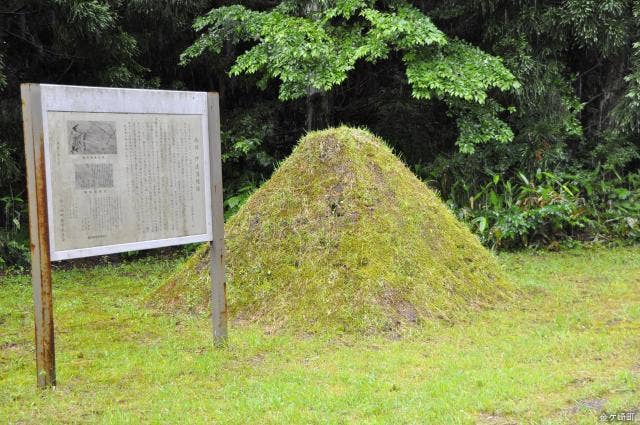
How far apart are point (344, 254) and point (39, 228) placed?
9.12 feet

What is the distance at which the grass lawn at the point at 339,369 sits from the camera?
4047 mm

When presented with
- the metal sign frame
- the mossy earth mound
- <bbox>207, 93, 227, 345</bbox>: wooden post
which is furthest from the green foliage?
the metal sign frame

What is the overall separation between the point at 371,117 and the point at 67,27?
6188 mm

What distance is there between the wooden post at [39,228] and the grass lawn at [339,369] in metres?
0.25

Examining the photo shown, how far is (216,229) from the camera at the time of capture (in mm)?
5547

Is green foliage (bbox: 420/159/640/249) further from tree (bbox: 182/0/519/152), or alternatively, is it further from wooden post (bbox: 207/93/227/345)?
wooden post (bbox: 207/93/227/345)

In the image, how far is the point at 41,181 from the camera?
454cm

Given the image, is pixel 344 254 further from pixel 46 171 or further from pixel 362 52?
pixel 362 52

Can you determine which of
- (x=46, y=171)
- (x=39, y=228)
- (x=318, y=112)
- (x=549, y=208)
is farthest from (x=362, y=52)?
(x=39, y=228)

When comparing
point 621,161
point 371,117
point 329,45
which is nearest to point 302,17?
point 329,45

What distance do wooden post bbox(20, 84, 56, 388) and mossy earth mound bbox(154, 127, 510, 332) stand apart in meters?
2.05

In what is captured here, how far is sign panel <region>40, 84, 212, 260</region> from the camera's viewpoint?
464cm

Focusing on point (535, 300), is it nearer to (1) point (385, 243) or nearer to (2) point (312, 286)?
(1) point (385, 243)

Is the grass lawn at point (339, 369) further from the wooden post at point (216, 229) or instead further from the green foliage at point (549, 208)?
the green foliage at point (549, 208)
